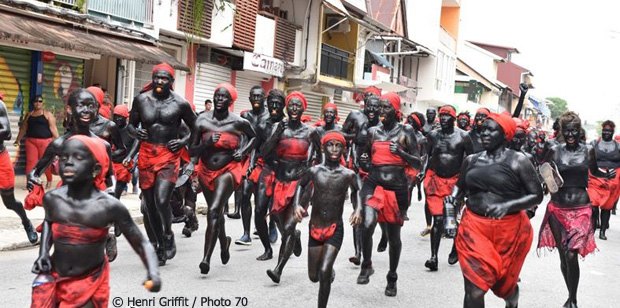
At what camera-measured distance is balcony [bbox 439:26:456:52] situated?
1840 inches

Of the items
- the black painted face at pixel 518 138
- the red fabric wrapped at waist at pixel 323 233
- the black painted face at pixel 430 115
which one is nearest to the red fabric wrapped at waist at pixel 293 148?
the red fabric wrapped at waist at pixel 323 233

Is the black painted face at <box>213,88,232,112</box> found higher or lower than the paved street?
higher

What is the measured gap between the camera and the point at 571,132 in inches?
307

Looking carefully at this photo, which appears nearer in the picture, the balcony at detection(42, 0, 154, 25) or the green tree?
the balcony at detection(42, 0, 154, 25)

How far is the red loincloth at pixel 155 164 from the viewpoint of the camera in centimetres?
809

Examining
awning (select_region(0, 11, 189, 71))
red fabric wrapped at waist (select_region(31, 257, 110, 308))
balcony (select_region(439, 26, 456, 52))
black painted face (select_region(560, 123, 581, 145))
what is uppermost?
balcony (select_region(439, 26, 456, 52))

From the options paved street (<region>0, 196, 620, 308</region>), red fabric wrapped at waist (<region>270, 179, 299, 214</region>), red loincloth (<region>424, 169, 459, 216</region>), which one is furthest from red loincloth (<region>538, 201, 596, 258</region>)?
red fabric wrapped at waist (<region>270, 179, 299, 214</region>)

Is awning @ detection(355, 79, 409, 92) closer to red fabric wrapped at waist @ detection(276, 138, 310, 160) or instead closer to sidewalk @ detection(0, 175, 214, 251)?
sidewalk @ detection(0, 175, 214, 251)

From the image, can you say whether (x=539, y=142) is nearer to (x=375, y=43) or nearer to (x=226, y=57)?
(x=226, y=57)

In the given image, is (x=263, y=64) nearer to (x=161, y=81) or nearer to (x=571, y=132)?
(x=161, y=81)

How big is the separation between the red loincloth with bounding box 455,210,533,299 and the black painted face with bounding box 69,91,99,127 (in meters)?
3.20

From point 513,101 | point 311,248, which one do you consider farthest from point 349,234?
point 513,101

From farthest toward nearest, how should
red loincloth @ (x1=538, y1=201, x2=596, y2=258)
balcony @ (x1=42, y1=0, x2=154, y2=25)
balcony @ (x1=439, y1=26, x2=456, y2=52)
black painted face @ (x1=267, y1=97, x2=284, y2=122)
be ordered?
balcony @ (x1=439, y1=26, x2=456, y2=52)
balcony @ (x1=42, y1=0, x2=154, y2=25)
black painted face @ (x1=267, y1=97, x2=284, y2=122)
red loincloth @ (x1=538, y1=201, x2=596, y2=258)

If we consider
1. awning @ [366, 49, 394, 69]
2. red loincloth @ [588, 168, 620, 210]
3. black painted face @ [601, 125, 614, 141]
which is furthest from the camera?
awning @ [366, 49, 394, 69]
